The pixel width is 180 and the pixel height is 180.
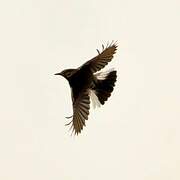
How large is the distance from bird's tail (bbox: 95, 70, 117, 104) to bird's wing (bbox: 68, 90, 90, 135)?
55cm

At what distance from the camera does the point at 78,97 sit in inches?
364

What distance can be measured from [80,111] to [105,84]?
1135 mm

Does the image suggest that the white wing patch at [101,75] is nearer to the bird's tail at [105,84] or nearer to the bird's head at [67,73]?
the bird's tail at [105,84]

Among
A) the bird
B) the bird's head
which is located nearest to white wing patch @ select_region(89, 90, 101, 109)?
the bird

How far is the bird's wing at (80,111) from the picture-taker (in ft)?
28.7

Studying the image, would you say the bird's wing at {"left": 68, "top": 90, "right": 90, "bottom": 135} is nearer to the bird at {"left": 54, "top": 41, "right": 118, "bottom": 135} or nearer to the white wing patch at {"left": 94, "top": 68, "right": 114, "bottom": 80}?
the bird at {"left": 54, "top": 41, "right": 118, "bottom": 135}

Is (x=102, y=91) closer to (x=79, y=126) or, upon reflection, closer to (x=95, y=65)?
(x=95, y=65)

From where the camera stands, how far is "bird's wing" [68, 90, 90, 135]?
28.7ft

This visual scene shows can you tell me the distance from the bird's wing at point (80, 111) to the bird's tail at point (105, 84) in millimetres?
552

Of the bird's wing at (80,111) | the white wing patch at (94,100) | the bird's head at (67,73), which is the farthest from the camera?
the white wing patch at (94,100)

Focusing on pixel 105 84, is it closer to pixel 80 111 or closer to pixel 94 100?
pixel 94 100

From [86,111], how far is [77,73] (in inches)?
29.6

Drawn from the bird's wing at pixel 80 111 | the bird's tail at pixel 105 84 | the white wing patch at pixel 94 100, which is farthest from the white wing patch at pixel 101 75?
the bird's wing at pixel 80 111

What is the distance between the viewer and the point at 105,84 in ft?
32.6
